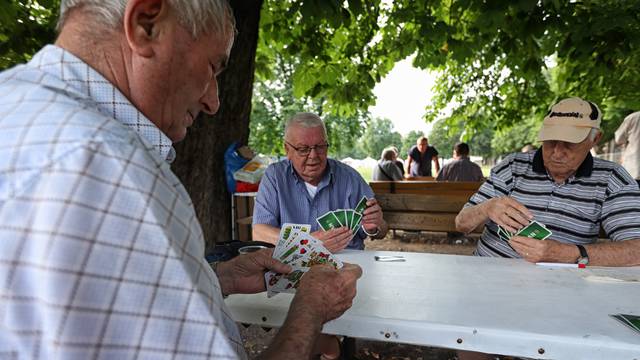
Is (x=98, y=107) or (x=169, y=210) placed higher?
(x=98, y=107)

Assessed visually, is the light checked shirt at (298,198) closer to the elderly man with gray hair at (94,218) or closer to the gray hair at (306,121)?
the gray hair at (306,121)

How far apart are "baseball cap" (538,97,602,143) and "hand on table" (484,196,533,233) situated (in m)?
0.56

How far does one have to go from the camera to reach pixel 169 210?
67 centimetres

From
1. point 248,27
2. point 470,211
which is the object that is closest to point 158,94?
point 470,211

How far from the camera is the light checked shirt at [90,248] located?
0.59m

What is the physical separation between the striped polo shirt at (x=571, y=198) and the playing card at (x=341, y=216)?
34.8 inches

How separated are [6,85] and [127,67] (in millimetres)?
201

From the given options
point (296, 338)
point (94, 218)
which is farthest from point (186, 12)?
point (296, 338)

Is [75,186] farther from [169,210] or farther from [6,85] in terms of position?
[6,85]

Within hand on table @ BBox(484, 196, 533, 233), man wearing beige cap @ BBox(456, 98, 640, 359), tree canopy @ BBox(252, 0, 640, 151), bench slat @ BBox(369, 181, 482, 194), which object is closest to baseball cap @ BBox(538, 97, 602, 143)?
man wearing beige cap @ BBox(456, 98, 640, 359)

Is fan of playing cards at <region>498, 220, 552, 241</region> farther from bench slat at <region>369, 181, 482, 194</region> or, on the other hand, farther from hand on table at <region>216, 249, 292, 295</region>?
bench slat at <region>369, 181, 482, 194</region>

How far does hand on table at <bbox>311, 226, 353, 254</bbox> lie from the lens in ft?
7.63

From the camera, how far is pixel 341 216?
2.40 m

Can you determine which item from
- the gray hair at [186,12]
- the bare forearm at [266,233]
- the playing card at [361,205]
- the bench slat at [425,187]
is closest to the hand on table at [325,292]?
the gray hair at [186,12]
